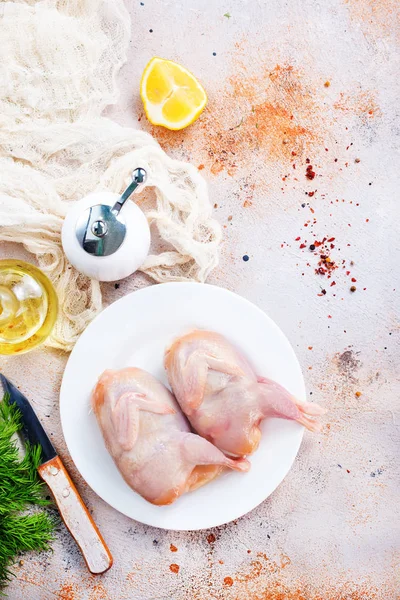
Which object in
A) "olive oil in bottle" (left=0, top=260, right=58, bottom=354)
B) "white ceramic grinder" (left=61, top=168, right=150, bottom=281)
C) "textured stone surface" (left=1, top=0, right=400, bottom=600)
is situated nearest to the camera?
"white ceramic grinder" (left=61, top=168, right=150, bottom=281)

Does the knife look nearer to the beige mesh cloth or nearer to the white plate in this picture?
the white plate

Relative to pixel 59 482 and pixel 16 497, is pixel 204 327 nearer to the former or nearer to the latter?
pixel 59 482

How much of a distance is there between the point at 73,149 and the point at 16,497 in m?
0.97

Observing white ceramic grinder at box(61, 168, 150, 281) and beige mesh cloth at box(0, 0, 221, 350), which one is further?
beige mesh cloth at box(0, 0, 221, 350)

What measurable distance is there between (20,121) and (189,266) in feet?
2.04

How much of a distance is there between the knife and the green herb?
20 millimetres

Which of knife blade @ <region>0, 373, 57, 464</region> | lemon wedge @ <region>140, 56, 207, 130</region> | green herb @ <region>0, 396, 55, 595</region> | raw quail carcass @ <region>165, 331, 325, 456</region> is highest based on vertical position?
lemon wedge @ <region>140, 56, 207, 130</region>

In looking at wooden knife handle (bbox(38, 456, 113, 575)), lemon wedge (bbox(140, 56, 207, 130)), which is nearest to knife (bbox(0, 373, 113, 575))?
wooden knife handle (bbox(38, 456, 113, 575))

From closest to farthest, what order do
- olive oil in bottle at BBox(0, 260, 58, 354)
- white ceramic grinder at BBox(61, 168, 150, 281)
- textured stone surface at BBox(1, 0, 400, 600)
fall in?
white ceramic grinder at BBox(61, 168, 150, 281), olive oil in bottle at BBox(0, 260, 58, 354), textured stone surface at BBox(1, 0, 400, 600)

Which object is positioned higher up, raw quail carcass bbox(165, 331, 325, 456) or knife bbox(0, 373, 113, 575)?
raw quail carcass bbox(165, 331, 325, 456)

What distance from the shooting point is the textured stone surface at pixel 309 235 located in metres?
1.64

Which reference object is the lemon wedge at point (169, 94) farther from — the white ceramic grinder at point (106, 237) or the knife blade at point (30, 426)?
the knife blade at point (30, 426)

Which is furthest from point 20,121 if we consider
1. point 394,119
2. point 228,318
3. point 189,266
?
point 394,119

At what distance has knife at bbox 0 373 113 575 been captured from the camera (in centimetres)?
154
